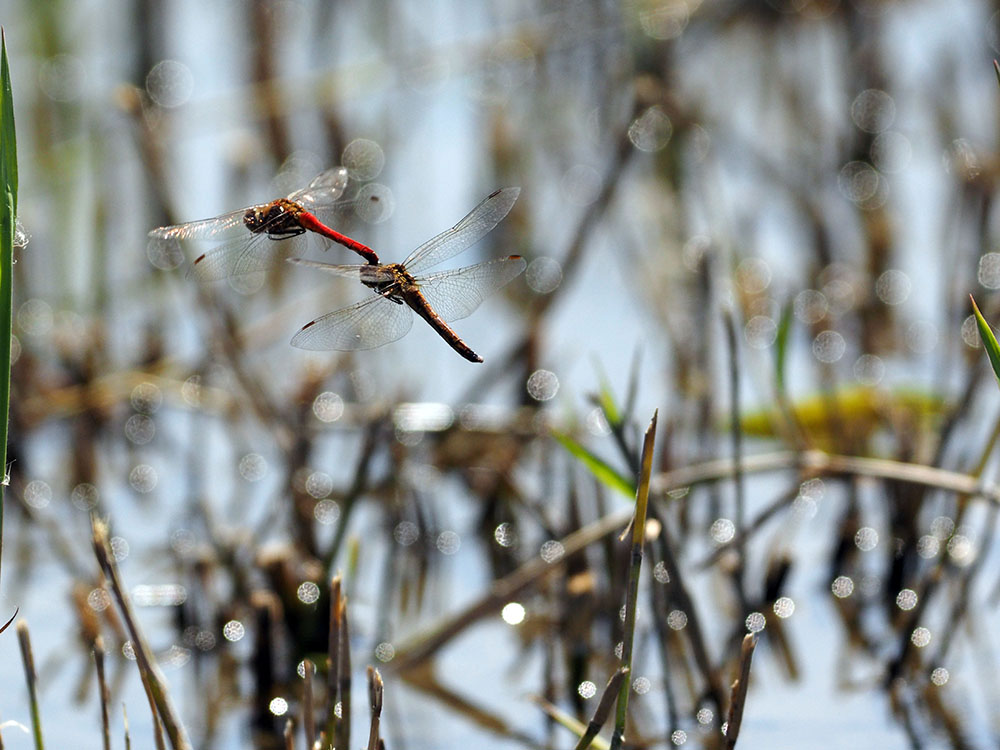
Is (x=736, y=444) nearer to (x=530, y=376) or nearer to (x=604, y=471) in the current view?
(x=604, y=471)

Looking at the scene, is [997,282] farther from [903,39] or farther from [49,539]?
[49,539]

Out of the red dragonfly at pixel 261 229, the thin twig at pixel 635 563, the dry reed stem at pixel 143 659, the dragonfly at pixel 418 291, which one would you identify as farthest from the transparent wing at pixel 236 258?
the thin twig at pixel 635 563

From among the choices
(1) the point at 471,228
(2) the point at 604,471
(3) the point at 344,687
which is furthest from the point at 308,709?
(1) the point at 471,228

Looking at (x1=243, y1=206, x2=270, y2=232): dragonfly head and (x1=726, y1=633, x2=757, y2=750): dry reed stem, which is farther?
(x1=243, y1=206, x2=270, y2=232): dragonfly head

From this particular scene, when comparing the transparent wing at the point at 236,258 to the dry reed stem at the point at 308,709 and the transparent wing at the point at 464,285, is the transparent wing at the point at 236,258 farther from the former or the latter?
the dry reed stem at the point at 308,709

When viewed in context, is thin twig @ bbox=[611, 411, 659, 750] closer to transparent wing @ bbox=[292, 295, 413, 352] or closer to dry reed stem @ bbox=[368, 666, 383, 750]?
dry reed stem @ bbox=[368, 666, 383, 750]

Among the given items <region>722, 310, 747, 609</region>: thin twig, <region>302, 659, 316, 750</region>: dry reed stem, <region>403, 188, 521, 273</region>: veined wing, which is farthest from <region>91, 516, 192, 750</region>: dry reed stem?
<region>722, 310, 747, 609</region>: thin twig

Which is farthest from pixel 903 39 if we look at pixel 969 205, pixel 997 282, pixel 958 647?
pixel 958 647
